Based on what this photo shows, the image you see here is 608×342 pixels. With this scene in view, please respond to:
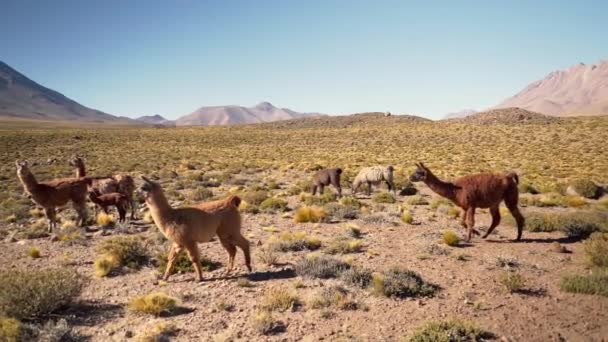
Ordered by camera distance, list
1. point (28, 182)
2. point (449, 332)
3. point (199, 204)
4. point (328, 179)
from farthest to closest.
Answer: point (328, 179) → point (28, 182) → point (199, 204) → point (449, 332)

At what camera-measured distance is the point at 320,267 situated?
331 inches

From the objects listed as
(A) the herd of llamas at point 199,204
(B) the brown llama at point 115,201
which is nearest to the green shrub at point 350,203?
(A) the herd of llamas at point 199,204

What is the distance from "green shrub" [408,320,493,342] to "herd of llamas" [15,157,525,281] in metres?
3.82

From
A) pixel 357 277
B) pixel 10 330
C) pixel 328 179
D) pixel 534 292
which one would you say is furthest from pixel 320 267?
pixel 328 179

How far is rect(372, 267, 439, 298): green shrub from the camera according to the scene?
741 centimetres

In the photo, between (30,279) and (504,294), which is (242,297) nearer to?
(30,279)

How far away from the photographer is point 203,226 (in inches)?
311

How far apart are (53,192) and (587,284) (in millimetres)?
13507

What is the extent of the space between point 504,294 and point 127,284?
6877 mm

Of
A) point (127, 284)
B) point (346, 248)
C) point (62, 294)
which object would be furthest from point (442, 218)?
point (62, 294)

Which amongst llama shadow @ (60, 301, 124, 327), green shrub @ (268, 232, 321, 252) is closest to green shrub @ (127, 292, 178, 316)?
llama shadow @ (60, 301, 124, 327)

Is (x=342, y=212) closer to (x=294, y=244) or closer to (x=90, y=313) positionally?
(x=294, y=244)

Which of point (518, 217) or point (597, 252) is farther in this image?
point (518, 217)

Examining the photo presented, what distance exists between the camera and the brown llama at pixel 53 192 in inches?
492
